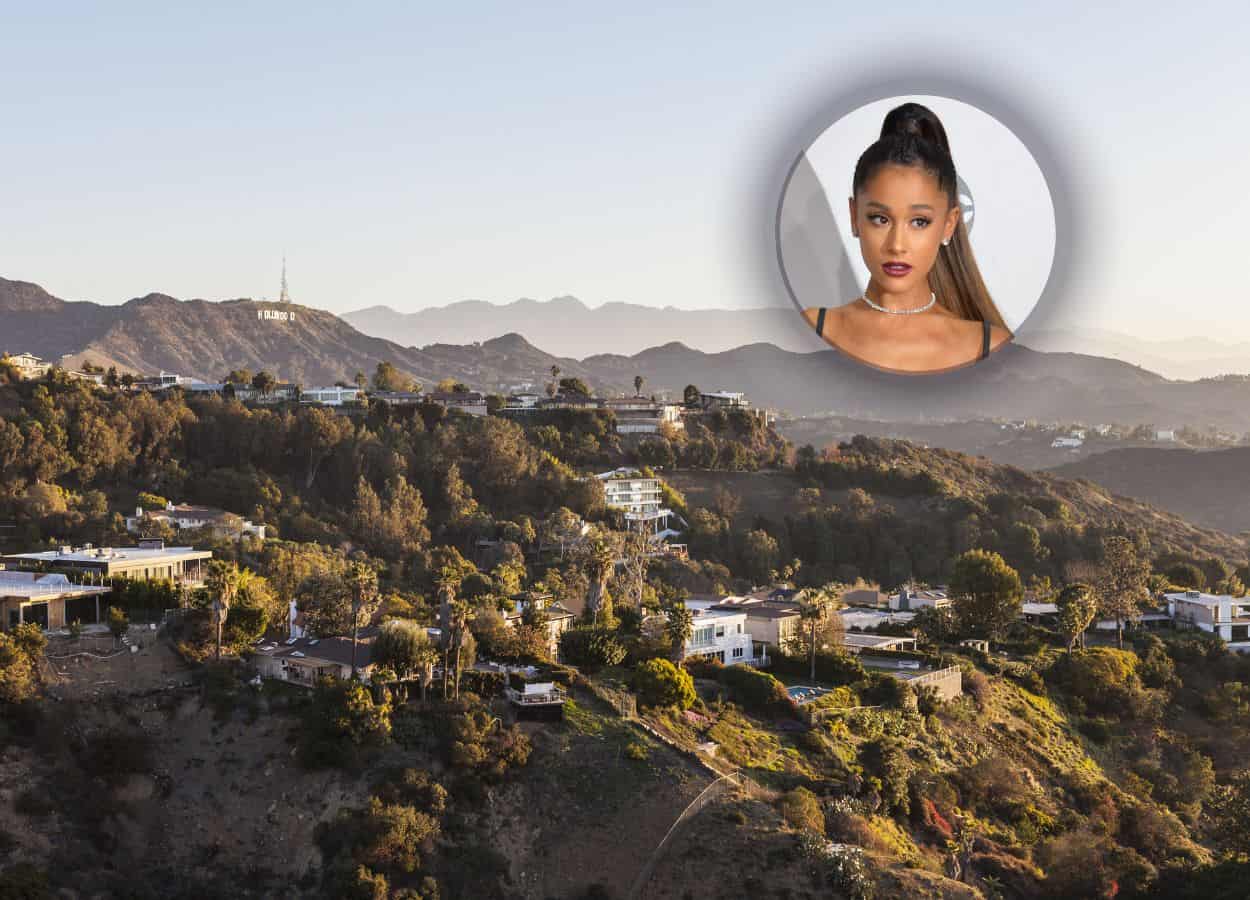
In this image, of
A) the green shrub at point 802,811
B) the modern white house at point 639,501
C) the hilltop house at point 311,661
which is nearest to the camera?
the green shrub at point 802,811

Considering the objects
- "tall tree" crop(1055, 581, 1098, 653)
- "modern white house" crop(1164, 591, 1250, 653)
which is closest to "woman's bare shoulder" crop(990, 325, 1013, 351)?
"tall tree" crop(1055, 581, 1098, 653)

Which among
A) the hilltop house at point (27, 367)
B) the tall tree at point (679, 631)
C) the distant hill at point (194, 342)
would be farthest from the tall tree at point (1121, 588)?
the distant hill at point (194, 342)

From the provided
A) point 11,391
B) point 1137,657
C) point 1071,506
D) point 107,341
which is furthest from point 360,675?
point 107,341

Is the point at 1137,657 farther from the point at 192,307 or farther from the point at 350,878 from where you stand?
the point at 192,307

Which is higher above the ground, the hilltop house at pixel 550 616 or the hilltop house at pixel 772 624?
the hilltop house at pixel 550 616

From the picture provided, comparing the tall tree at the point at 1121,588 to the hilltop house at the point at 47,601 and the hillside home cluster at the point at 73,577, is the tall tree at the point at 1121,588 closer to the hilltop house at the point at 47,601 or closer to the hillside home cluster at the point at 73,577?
the hillside home cluster at the point at 73,577

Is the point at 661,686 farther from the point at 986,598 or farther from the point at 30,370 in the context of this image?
the point at 30,370

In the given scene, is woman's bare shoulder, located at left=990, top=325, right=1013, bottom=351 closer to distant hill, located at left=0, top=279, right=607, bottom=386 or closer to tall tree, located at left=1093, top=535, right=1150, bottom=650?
tall tree, located at left=1093, top=535, right=1150, bottom=650

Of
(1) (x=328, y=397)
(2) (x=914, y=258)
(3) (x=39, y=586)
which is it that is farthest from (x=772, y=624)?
(1) (x=328, y=397)
